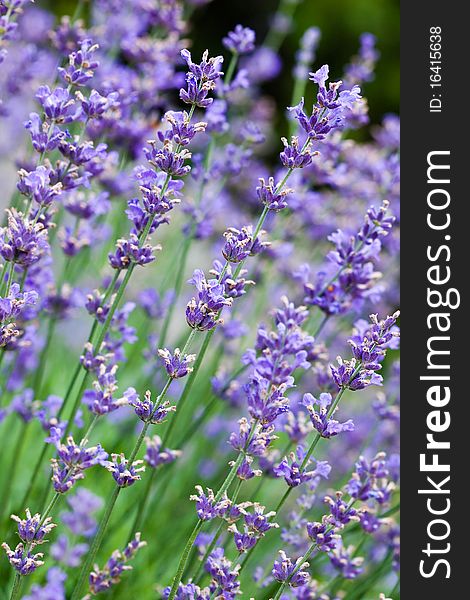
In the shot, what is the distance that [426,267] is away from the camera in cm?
238

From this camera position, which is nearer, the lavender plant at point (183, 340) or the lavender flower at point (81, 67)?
the lavender plant at point (183, 340)

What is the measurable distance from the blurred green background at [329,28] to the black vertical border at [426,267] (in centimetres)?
635

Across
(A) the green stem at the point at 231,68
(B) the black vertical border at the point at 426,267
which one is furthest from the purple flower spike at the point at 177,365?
(A) the green stem at the point at 231,68

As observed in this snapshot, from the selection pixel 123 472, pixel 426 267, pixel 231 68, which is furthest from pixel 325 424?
pixel 231 68

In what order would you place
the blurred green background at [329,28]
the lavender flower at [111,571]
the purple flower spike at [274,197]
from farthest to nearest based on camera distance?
the blurred green background at [329,28]
the lavender flower at [111,571]
the purple flower spike at [274,197]

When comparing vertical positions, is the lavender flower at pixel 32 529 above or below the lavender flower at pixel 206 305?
below

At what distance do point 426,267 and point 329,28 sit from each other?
7.40 m

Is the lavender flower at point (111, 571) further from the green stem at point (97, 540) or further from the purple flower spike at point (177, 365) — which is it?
the purple flower spike at point (177, 365)

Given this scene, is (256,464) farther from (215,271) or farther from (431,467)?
(215,271)

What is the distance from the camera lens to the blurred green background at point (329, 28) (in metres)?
9.02

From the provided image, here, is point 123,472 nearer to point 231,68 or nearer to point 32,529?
point 32,529

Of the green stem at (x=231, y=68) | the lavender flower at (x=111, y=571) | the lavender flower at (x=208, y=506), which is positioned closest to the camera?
the lavender flower at (x=208, y=506)

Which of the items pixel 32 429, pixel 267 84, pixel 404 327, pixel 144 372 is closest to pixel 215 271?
pixel 404 327

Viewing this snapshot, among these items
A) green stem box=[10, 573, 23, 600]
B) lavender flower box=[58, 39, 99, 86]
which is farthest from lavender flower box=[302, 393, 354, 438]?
lavender flower box=[58, 39, 99, 86]
